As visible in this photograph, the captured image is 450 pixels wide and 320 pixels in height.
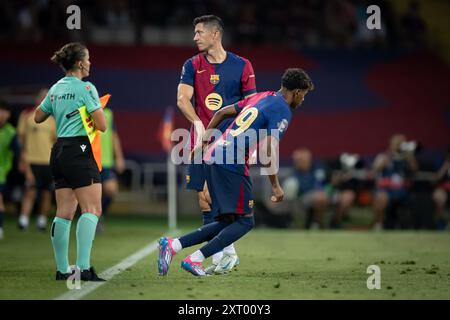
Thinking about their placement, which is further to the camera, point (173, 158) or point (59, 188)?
point (173, 158)

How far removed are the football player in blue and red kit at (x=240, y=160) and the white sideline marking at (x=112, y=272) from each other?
0.77 metres

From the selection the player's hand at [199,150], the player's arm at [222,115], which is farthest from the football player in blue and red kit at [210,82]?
the player's arm at [222,115]

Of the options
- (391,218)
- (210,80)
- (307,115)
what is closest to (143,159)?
(307,115)

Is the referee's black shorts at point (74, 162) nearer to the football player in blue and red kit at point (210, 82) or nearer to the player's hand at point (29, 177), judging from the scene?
the football player in blue and red kit at point (210, 82)

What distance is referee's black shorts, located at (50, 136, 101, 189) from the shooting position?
8.91m

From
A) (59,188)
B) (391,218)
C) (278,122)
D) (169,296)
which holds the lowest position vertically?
(391,218)

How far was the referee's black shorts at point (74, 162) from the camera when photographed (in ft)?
29.2

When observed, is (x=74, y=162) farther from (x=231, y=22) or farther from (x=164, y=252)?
(x=231, y=22)

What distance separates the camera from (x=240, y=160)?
904 centimetres

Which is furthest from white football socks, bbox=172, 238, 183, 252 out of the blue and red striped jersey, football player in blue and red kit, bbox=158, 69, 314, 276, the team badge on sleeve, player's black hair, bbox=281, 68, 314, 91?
player's black hair, bbox=281, 68, 314, 91
